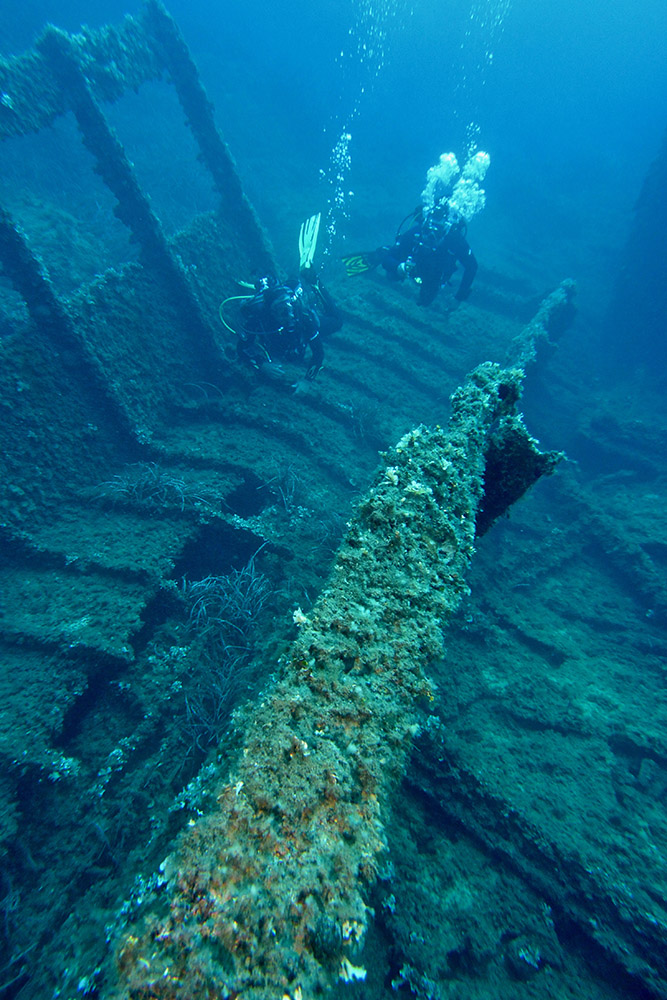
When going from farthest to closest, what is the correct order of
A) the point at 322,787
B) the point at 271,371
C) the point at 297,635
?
the point at 271,371, the point at 297,635, the point at 322,787

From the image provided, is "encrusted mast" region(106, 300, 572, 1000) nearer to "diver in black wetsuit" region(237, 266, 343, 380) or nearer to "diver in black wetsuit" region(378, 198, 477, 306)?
"diver in black wetsuit" region(237, 266, 343, 380)

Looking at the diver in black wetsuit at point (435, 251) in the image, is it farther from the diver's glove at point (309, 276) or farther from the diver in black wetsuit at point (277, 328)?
the diver in black wetsuit at point (277, 328)

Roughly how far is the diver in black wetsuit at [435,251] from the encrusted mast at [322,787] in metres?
8.24

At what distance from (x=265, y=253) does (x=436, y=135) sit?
4488 cm

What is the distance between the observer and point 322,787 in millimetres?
1282

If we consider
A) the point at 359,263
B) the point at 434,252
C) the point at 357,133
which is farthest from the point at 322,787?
the point at 357,133

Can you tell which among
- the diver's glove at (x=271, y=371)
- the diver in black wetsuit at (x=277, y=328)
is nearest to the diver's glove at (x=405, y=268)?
the diver in black wetsuit at (x=277, y=328)

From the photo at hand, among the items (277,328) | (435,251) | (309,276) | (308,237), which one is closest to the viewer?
(277,328)

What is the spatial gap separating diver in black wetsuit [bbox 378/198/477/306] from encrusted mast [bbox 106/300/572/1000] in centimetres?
824

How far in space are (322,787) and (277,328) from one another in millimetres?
6611

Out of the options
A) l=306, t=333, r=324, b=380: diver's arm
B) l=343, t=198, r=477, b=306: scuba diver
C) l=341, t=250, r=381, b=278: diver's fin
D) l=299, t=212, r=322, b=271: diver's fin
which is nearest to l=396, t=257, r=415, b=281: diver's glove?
l=343, t=198, r=477, b=306: scuba diver

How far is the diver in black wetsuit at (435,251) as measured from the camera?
8656 millimetres

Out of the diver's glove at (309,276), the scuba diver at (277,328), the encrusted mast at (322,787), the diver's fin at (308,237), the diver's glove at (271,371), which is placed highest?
the diver's fin at (308,237)

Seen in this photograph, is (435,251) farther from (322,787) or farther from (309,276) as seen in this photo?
(322,787)
